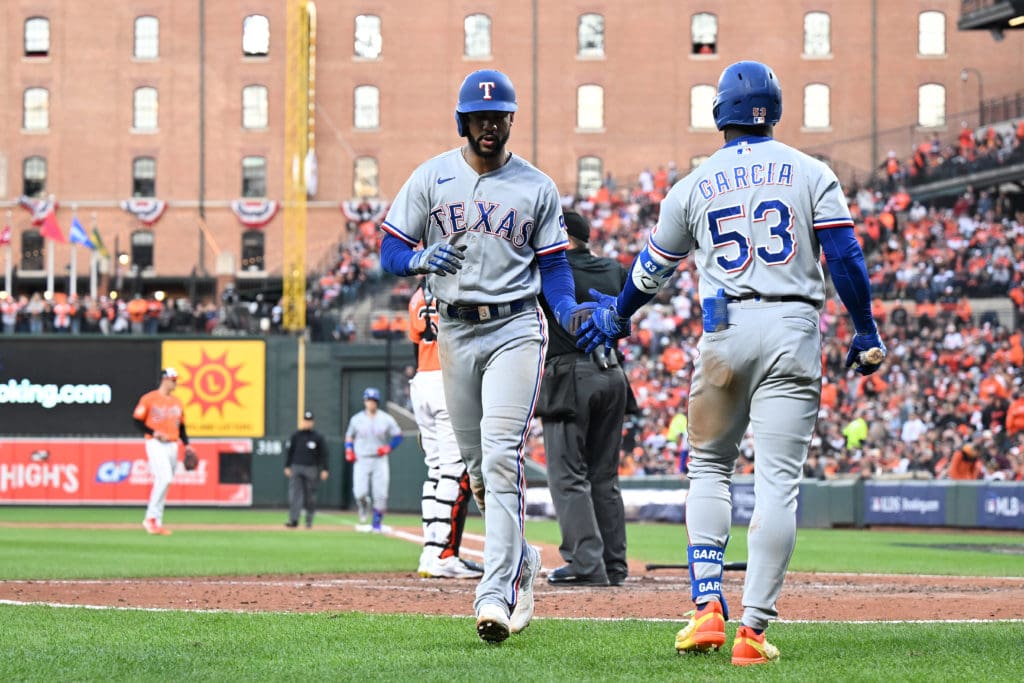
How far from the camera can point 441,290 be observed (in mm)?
7098

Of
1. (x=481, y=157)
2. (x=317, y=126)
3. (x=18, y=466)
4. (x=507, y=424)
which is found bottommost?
(x=18, y=466)

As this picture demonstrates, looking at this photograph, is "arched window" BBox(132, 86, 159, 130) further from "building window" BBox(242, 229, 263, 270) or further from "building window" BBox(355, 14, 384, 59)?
"building window" BBox(355, 14, 384, 59)

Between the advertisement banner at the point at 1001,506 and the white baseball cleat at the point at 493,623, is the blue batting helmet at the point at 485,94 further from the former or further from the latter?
the advertisement banner at the point at 1001,506

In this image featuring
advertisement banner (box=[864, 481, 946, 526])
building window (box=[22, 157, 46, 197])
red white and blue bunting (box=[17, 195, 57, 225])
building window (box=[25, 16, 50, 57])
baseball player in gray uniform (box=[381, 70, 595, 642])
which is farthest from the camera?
building window (box=[22, 157, 46, 197])

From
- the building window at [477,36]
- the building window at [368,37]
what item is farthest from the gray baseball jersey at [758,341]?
the building window at [368,37]

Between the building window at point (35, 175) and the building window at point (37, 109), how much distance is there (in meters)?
1.36

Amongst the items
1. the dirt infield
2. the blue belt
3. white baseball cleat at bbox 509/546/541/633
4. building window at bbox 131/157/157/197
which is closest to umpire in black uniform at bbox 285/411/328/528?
the dirt infield

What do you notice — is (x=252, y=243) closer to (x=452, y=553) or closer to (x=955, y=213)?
(x=955, y=213)

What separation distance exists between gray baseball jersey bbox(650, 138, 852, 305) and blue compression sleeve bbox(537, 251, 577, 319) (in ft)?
2.72

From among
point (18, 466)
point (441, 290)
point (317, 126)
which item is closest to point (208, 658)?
point (441, 290)

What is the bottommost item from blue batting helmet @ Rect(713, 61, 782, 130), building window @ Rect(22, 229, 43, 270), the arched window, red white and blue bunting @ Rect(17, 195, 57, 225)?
blue batting helmet @ Rect(713, 61, 782, 130)

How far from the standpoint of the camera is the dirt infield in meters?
8.69

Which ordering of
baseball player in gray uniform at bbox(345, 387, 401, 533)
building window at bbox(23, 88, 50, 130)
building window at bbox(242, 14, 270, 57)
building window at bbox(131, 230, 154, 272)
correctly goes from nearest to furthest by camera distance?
baseball player in gray uniform at bbox(345, 387, 401, 533), building window at bbox(242, 14, 270, 57), building window at bbox(23, 88, 50, 130), building window at bbox(131, 230, 154, 272)

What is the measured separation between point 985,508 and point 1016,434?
9.51 feet
